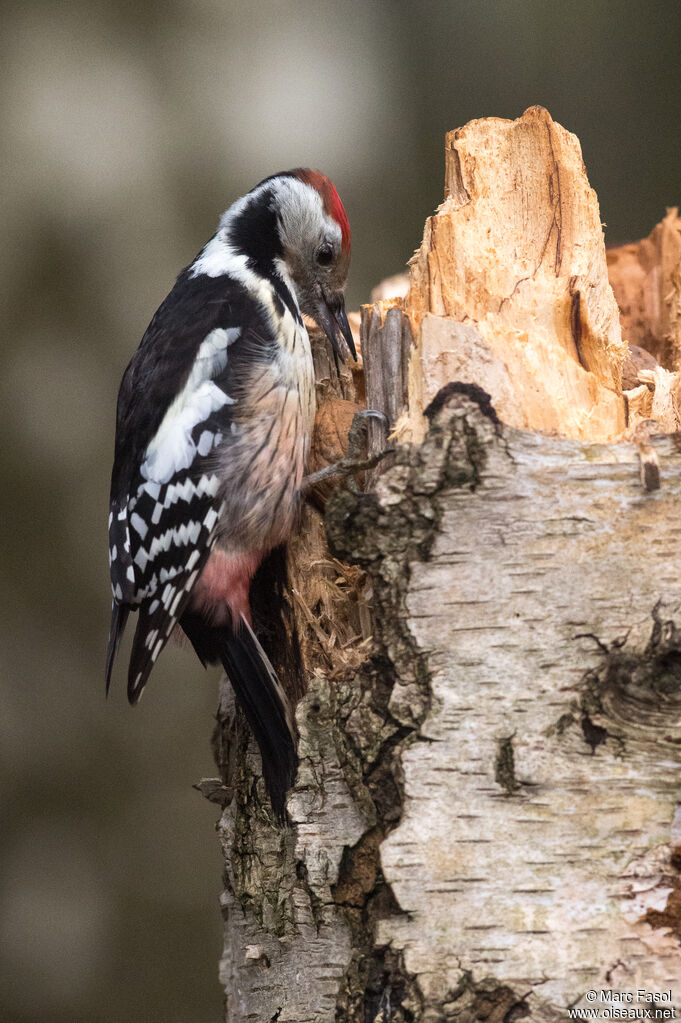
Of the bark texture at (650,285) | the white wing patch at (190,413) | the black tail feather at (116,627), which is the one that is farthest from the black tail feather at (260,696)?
the bark texture at (650,285)

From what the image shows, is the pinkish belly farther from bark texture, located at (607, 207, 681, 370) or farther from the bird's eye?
bark texture, located at (607, 207, 681, 370)

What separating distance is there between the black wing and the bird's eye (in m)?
0.27

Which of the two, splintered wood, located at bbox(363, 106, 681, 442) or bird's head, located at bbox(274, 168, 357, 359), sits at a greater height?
bird's head, located at bbox(274, 168, 357, 359)

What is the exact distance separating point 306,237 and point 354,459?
0.59 metres

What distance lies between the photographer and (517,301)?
1412mm

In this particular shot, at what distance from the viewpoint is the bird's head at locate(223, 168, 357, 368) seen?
6.05ft

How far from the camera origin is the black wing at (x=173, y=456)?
59.2 inches

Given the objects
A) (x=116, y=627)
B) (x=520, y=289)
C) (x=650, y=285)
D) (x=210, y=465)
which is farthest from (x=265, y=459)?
(x=650, y=285)

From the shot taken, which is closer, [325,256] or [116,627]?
[116,627]

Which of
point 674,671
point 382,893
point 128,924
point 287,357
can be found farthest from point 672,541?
point 128,924

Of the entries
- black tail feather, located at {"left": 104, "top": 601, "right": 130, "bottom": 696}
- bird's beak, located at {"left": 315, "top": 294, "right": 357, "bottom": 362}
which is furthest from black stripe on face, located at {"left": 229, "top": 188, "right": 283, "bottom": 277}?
Result: black tail feather, located at {"left": 104, "top": 601, "right": 130, "bottom": 696}

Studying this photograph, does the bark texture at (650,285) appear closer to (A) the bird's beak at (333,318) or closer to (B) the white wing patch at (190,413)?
(A) the bird's beak at (333,318)

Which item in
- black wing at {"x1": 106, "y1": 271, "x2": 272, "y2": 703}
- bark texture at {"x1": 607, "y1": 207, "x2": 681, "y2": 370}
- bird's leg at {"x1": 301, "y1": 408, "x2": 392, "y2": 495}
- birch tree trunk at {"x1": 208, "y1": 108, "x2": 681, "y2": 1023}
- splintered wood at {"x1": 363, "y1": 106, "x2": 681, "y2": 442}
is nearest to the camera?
birch tree trunk at {"x1": 208, "y1": 108, "x2": 681, "y2": 1023}

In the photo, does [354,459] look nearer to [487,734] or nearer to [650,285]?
[487,734]
